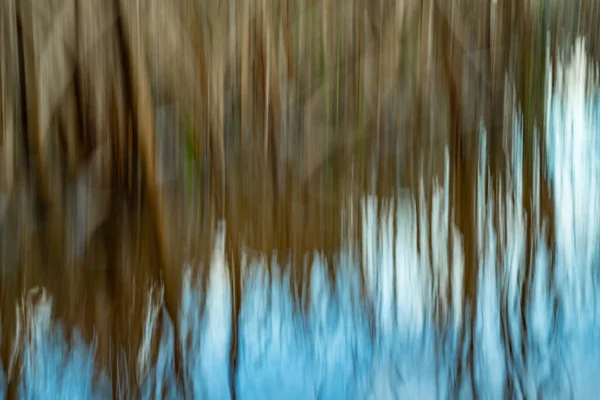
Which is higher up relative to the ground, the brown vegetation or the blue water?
the brown vegetation

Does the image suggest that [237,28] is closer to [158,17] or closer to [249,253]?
[158,17]

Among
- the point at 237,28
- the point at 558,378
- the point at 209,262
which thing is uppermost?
the point at 237,28

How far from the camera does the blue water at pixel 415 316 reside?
0.55 meters

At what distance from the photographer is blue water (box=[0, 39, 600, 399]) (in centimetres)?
55

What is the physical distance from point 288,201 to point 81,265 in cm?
22

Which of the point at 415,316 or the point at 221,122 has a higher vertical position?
the point at 221,122

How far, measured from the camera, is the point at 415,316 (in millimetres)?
576

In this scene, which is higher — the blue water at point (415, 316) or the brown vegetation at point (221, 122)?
the brown vegetation at point (221, 122)

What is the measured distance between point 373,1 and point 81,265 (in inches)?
16.1

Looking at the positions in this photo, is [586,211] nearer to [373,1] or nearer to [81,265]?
[373,1]

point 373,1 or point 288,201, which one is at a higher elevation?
point 373,1

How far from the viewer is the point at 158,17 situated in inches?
21.3

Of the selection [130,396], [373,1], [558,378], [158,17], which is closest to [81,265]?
[130,396]

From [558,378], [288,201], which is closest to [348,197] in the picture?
[288,201]
